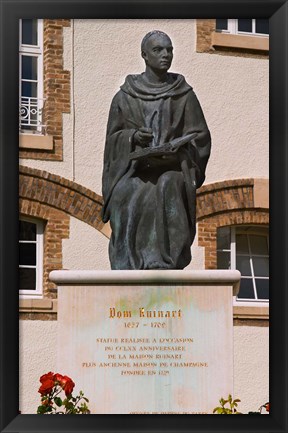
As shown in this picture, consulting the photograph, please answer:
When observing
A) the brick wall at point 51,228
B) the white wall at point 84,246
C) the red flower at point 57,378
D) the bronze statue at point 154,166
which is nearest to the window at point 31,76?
the brick wall at point 51,228

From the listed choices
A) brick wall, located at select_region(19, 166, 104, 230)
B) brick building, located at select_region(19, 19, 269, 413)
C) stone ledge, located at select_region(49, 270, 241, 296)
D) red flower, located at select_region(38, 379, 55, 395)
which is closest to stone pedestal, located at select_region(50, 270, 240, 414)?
stone ledge, located at select_region(49, 270, 241, 296)

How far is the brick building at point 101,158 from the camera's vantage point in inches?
661

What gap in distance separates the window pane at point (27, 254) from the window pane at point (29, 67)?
72.9 inches

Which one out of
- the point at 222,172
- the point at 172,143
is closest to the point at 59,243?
the point at 222,172

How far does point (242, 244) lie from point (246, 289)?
589 millimetres

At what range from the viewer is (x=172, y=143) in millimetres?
10828

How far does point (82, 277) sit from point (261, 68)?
810 centimetres

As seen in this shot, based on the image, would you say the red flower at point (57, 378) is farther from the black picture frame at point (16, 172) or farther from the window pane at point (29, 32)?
the window pane at point (29, 32)

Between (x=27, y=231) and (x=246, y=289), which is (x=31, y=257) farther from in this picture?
(x=246, y=289)

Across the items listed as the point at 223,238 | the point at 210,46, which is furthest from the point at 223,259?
the point at 210,46

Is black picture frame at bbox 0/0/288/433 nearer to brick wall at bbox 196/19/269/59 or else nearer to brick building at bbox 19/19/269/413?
brick building at bbox 19/19/269/413

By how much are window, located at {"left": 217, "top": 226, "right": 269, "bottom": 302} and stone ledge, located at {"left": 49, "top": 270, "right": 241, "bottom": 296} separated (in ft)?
23.1

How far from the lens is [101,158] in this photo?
1714 cm

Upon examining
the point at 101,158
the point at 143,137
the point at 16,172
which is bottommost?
the point at 16,172
